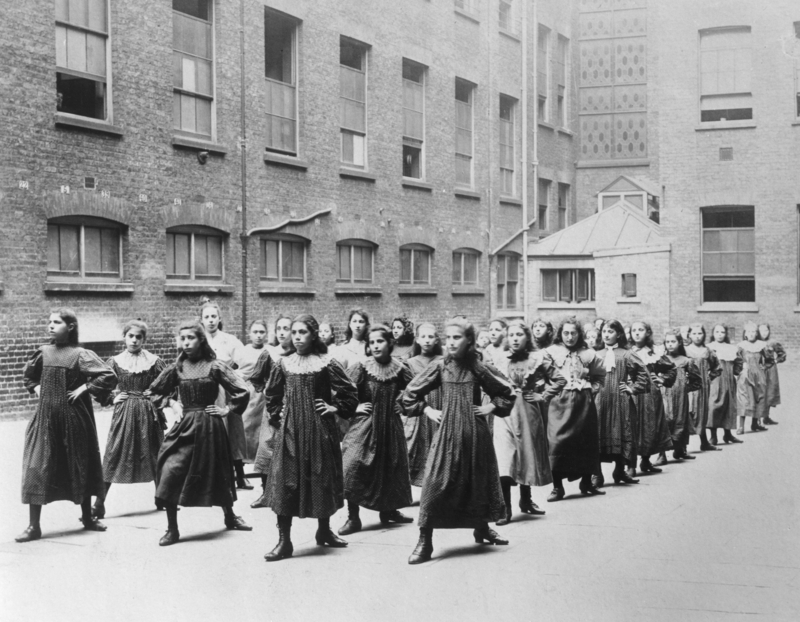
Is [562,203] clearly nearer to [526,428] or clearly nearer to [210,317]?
[210,317]

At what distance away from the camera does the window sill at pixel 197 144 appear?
1686 centimetres

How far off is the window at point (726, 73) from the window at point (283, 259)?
11.8m

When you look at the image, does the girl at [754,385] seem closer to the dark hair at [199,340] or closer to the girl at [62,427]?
the dark hair at [199,340]

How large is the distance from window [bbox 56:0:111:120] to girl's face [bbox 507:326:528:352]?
9004 mm

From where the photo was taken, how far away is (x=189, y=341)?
7488 mm

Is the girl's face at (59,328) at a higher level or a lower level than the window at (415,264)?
lower

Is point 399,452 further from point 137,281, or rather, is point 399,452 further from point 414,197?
point 414,197

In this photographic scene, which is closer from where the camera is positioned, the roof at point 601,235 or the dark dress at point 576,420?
the dark dress at point 576,420

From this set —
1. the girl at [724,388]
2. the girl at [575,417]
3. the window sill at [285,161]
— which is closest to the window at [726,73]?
the girl at [575,417]

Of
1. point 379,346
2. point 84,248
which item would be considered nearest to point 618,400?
point 379,346

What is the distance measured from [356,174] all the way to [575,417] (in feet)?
42.3

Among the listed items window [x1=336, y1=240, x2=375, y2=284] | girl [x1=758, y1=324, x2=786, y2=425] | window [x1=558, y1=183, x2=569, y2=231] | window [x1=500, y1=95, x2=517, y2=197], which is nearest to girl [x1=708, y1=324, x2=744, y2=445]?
girl [x1=758, y1=324, x2=786, y2=425]

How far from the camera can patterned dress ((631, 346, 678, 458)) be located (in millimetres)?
10797

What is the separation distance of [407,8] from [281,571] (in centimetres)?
1889
